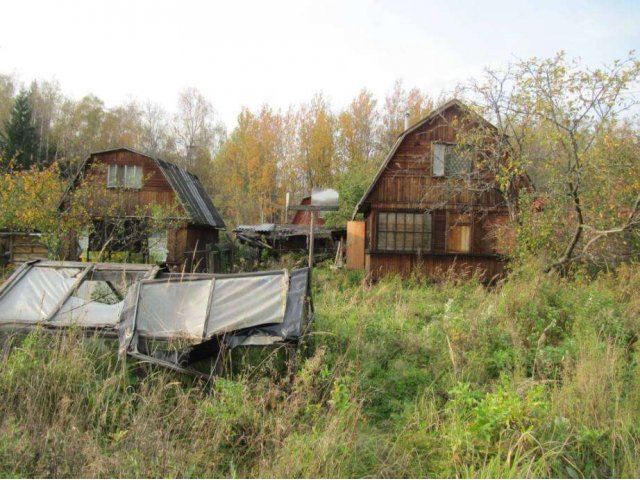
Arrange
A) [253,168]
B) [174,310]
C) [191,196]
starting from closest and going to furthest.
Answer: [174,310] → [191,196] → [253,168]

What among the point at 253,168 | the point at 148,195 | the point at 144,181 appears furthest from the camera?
the point at 253,168

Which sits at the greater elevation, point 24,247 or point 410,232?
point 410,232

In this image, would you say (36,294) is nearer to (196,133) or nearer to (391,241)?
(391,241)

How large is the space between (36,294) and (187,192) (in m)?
17.1

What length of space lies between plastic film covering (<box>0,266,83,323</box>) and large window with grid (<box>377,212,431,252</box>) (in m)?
11.2

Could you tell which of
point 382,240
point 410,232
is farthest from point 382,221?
point 410,232

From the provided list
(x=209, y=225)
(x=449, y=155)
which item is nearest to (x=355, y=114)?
(x=209, y=225)

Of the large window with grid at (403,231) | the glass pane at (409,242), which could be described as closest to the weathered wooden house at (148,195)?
the large window with grid at (403,231)

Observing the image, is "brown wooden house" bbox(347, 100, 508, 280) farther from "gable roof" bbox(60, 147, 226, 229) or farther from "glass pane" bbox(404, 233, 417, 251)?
"gable roof" bbox(60, 147, 226, 229)

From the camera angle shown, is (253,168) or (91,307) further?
(253,168)

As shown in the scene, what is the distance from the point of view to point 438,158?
16422mm

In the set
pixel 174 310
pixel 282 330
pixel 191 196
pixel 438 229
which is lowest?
pixel 282 330

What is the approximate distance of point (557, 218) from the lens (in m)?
11.0

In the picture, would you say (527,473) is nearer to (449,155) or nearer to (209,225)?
(449,155)
